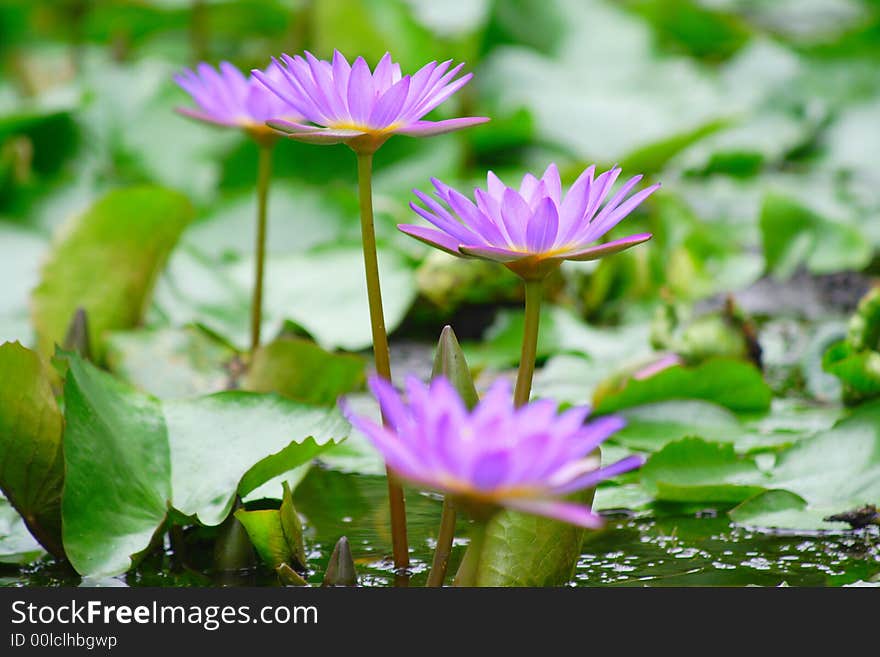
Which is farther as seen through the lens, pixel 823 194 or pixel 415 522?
pixel 823 194

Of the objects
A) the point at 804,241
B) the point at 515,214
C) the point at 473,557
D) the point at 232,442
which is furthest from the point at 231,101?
the point at 804,241

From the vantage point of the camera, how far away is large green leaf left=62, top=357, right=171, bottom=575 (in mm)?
928

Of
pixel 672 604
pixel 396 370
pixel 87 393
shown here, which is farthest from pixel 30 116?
pixel 672 604

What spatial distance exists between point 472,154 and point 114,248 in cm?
111

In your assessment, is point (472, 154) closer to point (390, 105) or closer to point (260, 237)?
point (260, 237)

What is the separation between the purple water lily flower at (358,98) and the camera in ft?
2.61

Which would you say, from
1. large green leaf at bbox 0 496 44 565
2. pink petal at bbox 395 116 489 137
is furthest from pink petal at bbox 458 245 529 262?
large green leaf at bbox 0 496 44 565

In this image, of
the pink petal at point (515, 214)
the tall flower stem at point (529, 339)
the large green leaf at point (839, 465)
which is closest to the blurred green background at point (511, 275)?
the large green leaf at point (839, 465)

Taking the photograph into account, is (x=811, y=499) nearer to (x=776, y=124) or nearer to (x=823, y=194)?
(x=823, y=194)

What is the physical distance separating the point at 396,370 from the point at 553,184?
0.96 metres

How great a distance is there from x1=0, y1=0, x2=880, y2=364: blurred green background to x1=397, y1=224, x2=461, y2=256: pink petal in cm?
75

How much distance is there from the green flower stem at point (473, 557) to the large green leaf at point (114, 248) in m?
0.91

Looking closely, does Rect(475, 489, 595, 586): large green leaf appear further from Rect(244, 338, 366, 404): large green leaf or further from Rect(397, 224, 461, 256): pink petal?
Rect(244, 338, 366, 404): large green leaf

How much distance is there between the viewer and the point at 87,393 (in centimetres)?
97
